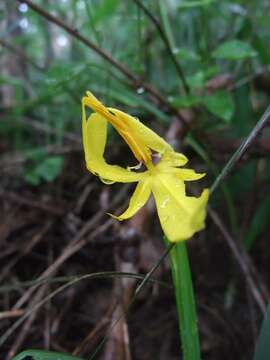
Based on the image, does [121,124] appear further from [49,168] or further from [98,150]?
[49,168]

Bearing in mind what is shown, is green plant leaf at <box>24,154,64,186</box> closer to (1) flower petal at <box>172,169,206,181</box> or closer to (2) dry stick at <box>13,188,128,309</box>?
(2) dry stick at <box>13,188,128,309</box>

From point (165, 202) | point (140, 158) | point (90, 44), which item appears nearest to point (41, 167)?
point (90, 44)

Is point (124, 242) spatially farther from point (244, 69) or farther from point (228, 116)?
point (244, 69)

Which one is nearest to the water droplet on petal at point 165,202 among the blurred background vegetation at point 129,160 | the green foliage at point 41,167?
the blurred background vegetation at point 129,160

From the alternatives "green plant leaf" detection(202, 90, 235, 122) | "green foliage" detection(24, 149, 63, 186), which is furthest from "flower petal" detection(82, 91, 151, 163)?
"green foliage" detection(24, 149, 63, 186)

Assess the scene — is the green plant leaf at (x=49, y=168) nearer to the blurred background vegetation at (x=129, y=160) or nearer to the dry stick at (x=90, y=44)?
the blurred background vegetation at (x=129, y=160)

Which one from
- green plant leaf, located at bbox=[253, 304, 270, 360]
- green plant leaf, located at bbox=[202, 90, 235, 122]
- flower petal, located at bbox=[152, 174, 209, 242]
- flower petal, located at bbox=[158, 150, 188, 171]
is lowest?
green plant leaf, located at bbox=[253, 304, 270, 360]

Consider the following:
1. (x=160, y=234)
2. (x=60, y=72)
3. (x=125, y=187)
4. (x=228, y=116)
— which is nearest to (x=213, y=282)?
(x=160, y=234)
